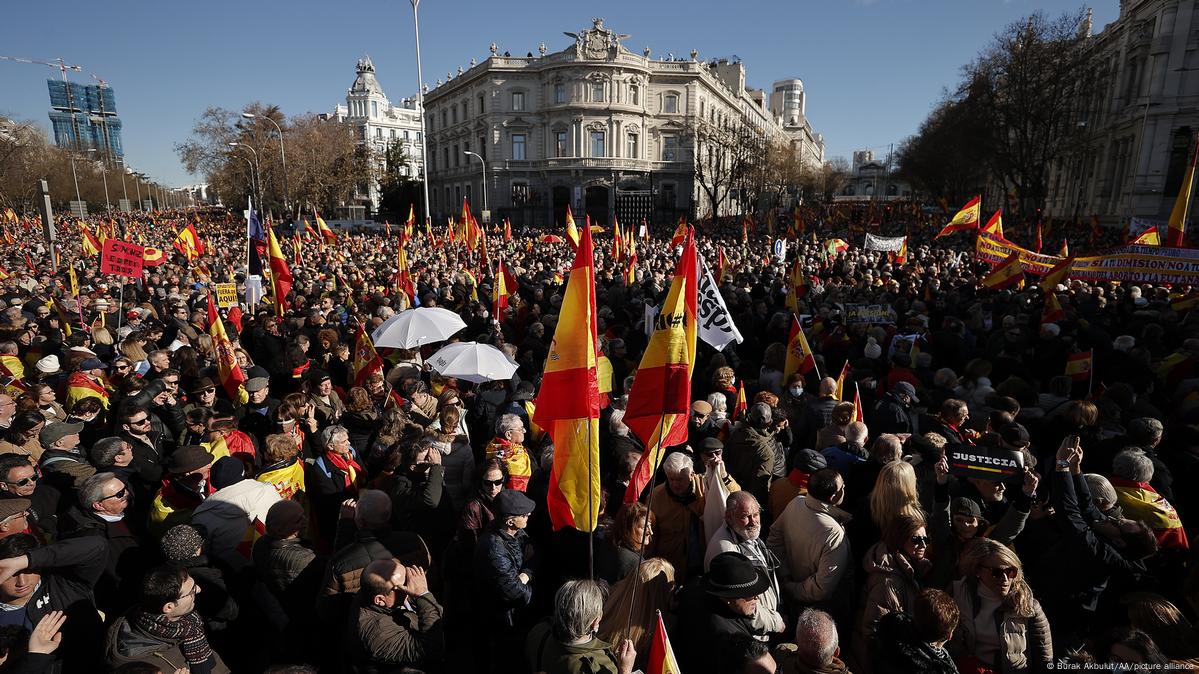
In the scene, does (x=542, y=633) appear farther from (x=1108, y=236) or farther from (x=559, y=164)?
(x=559, y=164)

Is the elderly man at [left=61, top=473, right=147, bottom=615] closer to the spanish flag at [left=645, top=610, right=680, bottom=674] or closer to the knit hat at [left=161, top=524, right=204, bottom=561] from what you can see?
the knit hat at [left=161, top=524, right=204, bottom=561]

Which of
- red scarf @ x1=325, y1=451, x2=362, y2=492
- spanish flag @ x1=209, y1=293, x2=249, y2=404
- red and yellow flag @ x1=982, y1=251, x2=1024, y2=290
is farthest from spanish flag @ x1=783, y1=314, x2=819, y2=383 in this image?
red and yellow flag @ x1=982, y1=251, x2=1024, y2=290

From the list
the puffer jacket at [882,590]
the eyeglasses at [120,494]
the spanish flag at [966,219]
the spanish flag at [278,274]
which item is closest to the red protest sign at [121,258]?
the spanish flag at [278,274]

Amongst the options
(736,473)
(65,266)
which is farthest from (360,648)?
(65,266)

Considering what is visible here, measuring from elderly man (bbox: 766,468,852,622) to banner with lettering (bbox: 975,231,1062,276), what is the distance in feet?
32.1

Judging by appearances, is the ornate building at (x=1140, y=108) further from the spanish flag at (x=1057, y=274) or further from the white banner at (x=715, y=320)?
the white banner at (x=715, y=320)

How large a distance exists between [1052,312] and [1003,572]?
7.84 meters

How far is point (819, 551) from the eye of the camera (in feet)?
10.1

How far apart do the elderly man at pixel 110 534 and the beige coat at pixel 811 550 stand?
11.2ft

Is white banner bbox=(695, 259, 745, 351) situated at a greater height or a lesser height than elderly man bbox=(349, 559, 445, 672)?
greater

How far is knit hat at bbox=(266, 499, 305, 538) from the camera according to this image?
3049mm

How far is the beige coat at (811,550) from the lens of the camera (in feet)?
9.96

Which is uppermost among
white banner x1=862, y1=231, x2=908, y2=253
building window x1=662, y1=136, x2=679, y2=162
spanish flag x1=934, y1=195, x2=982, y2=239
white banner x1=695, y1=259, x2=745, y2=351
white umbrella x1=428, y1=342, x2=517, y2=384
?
building window x1=662, y1=136, x2=679, y2=162

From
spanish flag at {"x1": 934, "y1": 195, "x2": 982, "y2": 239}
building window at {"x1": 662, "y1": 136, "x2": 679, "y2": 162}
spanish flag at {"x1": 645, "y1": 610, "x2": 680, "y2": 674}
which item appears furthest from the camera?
building window at {"x1": 662, "y1": 136, "x2": 679, "y2": 162}
